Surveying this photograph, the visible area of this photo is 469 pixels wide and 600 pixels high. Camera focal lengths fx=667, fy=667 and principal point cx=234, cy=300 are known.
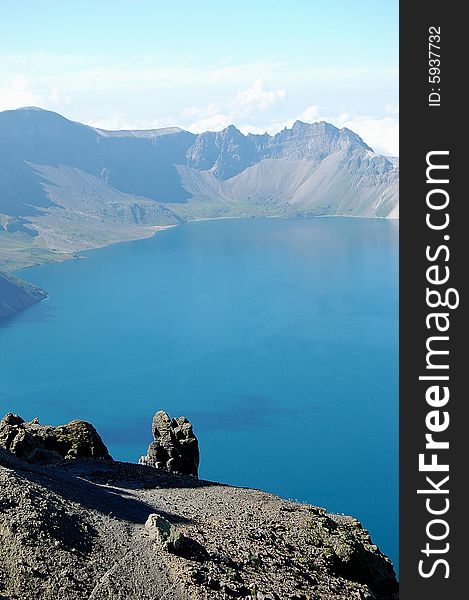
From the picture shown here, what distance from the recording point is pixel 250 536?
21156 millimetres

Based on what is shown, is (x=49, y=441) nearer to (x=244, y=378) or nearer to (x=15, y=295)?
(x=244, y=378)

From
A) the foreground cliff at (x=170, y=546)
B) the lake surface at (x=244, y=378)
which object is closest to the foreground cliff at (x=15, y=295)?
the lake surface at (x=244, y=378)

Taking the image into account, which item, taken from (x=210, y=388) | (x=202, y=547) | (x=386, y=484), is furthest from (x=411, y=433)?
(x=210, y=388)

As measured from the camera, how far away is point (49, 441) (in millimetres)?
32938

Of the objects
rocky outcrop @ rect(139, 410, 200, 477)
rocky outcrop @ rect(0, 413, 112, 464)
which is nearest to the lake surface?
rocky outcrop @ rect(139, 410, 200, 477)

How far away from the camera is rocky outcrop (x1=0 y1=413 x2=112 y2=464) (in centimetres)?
3039

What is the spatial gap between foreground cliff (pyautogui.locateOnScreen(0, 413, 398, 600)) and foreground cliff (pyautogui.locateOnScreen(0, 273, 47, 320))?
488 ft

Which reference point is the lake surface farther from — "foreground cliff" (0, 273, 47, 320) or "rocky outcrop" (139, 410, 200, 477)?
"rocky outcrop" (139, 410, 200, 477)

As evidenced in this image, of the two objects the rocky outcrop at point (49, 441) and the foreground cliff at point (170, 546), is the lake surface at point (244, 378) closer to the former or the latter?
the rocky outcrop at point (49, 441)

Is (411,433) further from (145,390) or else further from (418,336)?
(145,390)

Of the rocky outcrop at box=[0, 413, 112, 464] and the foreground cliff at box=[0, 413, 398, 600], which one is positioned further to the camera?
the rocky outcrop at box=[0, 413, 112, 464]

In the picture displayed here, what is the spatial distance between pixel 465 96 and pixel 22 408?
96920 mm

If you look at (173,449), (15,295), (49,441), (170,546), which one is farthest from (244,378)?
(170,546)

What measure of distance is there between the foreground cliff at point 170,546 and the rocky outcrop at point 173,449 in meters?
8.51
